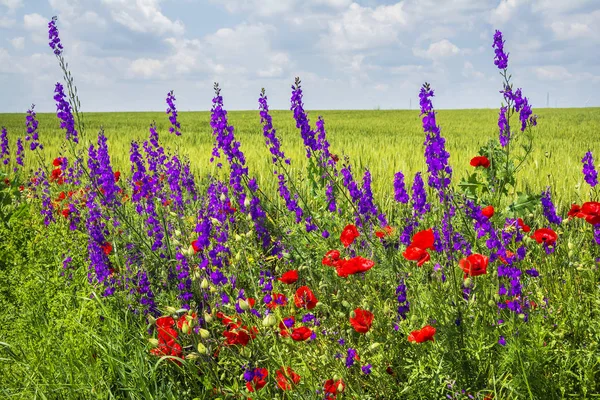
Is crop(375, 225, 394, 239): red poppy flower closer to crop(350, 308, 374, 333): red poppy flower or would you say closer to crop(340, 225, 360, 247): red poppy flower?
crop(340, 225, 360, 247): red poppy flower

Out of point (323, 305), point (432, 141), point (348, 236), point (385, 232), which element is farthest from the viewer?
point (385, 232)

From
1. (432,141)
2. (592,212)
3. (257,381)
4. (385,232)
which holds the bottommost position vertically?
(257,381)

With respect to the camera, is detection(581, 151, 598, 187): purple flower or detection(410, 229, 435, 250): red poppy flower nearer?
detection(410, 229, 435, 250): red poppy flower

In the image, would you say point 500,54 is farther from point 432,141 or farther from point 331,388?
point 331,388

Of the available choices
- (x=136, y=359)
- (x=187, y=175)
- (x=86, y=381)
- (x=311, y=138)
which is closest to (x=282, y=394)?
(x=136, y=359)

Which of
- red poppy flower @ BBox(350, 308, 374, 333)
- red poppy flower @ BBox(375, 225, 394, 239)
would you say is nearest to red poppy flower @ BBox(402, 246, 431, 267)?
red poppy flower @ BBox(350, 308, 374, 333)

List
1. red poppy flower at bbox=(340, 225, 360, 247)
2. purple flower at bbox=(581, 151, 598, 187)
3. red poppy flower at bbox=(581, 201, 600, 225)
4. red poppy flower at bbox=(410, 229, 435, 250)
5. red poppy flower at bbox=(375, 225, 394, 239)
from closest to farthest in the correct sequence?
red poppy flower at bbox=(410, 229, 435, 250), red poppy flower at bbox=(340, 225, 360, 247), red poppy flower at bbox=(581, 201, 600, 225), red poppy flower at bbox=(375, 225, 394, 239), purple flower at bbox=(581, 151, 598, 187)

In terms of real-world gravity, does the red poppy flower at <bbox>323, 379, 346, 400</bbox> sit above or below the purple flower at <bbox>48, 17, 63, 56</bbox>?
below

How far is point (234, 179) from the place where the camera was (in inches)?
129

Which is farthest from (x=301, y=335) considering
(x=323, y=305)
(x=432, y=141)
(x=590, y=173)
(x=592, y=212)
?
(x=590, y=173)

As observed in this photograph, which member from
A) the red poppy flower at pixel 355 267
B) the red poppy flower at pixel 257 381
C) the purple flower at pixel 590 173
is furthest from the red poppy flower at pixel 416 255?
the purple flower at pixel 590 173

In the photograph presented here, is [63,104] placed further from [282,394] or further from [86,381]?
[282,394]

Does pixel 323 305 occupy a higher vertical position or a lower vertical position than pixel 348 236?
lower

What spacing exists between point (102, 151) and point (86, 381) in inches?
65.5
